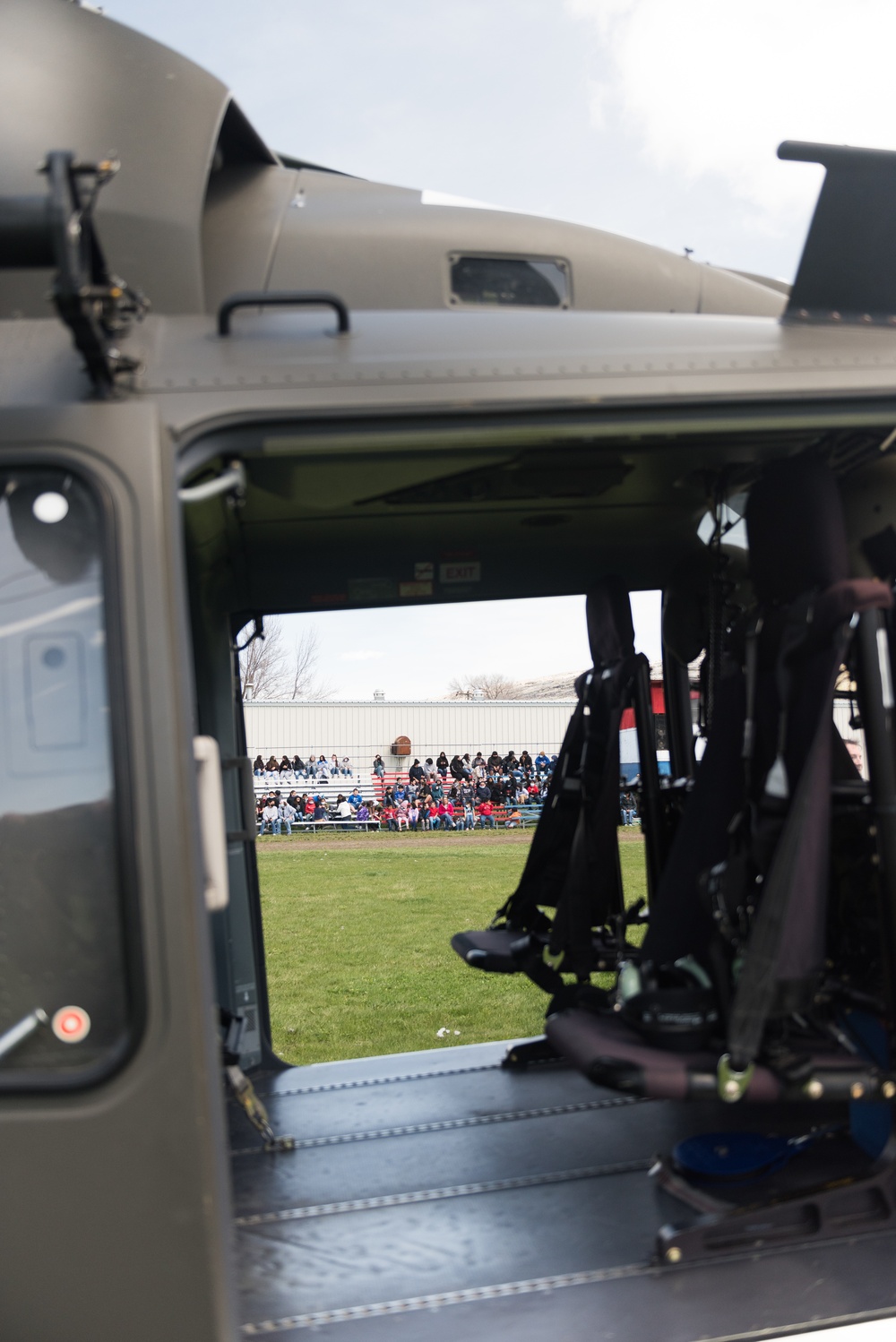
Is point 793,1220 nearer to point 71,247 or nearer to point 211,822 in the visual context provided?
point 211,822

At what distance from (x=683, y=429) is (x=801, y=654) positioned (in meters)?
0.66

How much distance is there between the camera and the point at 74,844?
1653mm

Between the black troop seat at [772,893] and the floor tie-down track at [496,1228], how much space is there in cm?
36

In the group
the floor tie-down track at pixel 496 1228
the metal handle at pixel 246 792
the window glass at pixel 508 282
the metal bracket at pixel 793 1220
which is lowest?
the floor tie-down track at pixel 496 1228

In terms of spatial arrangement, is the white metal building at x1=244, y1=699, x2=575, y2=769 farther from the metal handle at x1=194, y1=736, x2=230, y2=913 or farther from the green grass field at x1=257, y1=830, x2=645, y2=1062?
the metal handle at x1=194, y1=736, x2=230, y2=913

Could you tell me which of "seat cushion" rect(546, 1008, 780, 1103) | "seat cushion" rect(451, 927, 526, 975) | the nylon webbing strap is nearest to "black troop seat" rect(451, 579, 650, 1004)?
"seat cushion" rect(451, 927, 526, 975)

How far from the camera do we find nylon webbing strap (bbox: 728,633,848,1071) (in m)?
2.14

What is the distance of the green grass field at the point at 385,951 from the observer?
20.2 ft

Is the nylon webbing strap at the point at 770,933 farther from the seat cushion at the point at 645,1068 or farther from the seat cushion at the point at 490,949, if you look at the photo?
the seat cushion at the point at 490,949

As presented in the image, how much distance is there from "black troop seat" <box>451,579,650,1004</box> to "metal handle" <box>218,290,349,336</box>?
196cm

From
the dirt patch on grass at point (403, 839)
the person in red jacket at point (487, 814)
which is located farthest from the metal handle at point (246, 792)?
the person in red jacket at point (487, 814)

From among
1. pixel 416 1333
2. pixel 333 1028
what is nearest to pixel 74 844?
pixel 416 1333

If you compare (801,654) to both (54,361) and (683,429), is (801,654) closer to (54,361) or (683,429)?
(683,429)

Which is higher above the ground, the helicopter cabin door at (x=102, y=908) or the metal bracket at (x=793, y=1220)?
the helicopter cabin door at (x=102, y=908)
